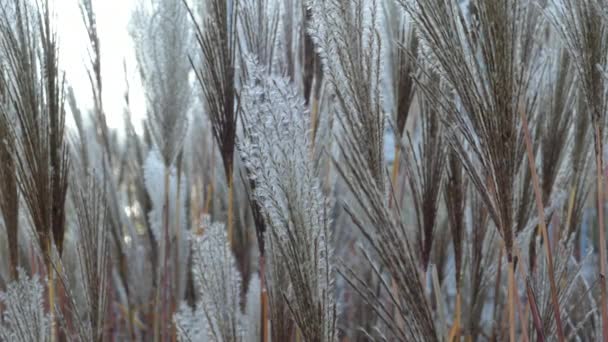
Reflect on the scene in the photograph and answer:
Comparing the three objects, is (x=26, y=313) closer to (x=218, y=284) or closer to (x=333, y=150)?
(x=218, y=284)

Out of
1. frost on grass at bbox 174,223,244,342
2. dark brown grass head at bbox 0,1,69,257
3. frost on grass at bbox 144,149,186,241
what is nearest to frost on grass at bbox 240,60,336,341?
frost on grass at bbox 174,223,244,342

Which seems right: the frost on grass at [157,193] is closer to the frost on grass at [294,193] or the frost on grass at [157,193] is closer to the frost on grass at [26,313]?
the frost on grass at [26,313]

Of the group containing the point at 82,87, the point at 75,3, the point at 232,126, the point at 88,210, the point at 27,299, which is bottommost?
the point at 27,299

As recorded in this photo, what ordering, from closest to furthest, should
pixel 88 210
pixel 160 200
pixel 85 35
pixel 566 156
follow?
1. pixel 88 210
2. pixel 566 156
3. pixel 85 35
4. pixel 160 200

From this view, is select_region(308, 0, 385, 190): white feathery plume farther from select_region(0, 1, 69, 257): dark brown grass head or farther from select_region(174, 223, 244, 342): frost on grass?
select_region(0, 1, 69, 257): dark brown grass head

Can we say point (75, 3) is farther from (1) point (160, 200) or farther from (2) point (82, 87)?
(1) point (160, 200)

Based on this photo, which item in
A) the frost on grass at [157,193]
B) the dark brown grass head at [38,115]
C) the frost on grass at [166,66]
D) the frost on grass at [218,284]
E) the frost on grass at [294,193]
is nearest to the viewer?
the frost on grass at [294,193]

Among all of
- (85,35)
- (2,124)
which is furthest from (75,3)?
(2,124)

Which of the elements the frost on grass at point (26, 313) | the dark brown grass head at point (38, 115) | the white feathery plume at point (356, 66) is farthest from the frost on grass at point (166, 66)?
the white feathery plume at point (356, 66)
